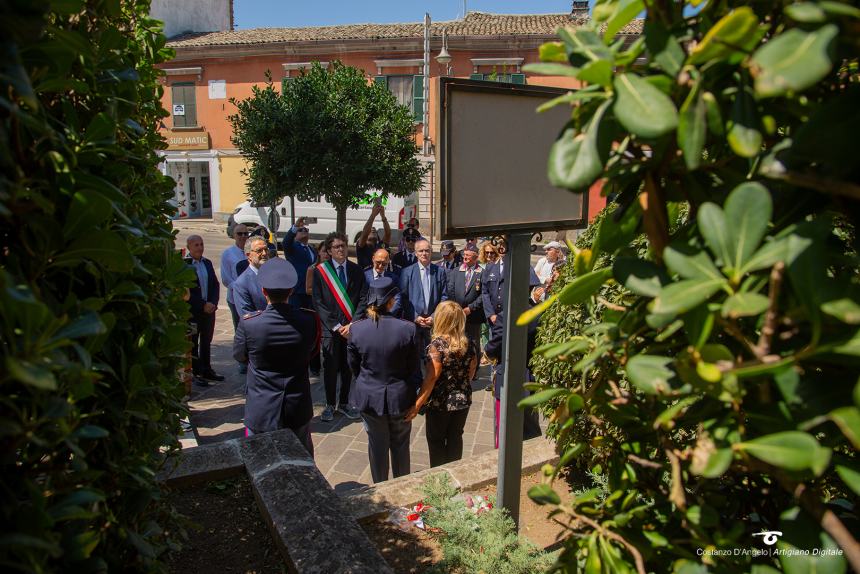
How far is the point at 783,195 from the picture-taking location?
88 cm

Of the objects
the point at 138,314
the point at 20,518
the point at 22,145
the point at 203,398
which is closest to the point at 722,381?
the point at 20,518

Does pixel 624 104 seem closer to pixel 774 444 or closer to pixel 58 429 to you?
pixel 774 444

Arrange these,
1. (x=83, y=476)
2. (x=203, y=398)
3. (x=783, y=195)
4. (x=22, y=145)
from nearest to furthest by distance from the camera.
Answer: (x=783, y=195), (x=22, y=145), (x=83, y=476), (x=203, y=398)

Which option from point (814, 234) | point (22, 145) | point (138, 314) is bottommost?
point (138, 314)

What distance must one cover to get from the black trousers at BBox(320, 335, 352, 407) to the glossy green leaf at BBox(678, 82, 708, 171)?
5859 millimetres

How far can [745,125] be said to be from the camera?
2.49ft

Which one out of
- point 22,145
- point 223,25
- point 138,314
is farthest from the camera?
point 223,25

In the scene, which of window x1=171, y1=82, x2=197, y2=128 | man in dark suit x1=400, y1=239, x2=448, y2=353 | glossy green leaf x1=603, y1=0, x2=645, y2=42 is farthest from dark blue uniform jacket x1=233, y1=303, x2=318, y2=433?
window x1=171, y1=82, x2=197, y2=128

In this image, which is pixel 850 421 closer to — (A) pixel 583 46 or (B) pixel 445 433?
(A) pixel 583 46

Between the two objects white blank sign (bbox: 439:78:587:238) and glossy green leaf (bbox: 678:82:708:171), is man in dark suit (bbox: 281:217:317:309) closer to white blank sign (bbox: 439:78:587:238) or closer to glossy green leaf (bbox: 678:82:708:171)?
white blank sign (bbox: 439:78:587:238)

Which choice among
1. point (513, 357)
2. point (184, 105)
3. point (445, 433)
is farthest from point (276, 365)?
point (184, 105)

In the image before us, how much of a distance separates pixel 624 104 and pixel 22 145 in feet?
3.29

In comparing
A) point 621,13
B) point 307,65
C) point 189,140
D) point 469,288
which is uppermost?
point 307,65

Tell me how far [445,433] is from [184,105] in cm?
2572
